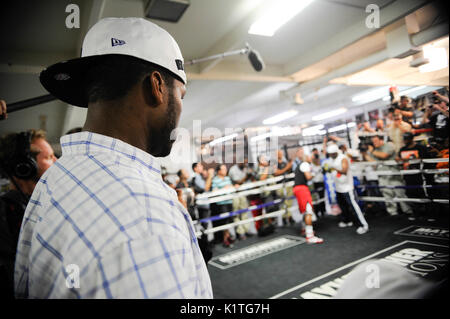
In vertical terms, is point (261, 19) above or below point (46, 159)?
above

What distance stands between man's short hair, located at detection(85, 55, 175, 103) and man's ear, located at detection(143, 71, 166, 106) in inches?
0.7

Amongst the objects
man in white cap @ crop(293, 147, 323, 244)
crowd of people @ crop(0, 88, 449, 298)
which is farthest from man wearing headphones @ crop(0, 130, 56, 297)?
man in white cap @ crop(293, 147, 323, 244)

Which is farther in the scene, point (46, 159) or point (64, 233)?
point (46, 159)

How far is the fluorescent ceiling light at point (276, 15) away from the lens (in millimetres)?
3523

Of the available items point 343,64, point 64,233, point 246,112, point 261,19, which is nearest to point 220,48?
point 261,19

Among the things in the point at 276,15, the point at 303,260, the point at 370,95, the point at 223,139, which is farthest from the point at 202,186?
the point at 370,95

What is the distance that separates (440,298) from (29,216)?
0.90 meters

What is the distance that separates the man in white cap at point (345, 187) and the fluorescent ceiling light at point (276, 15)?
2.54 meters

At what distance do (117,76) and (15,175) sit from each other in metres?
1.23

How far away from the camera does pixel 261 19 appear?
383 cm

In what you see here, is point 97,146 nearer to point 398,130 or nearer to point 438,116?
point 438,116

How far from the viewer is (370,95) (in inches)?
401

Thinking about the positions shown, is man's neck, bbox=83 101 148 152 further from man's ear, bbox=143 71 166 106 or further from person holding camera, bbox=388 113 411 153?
person holding camera, bbox=388 113 411 153
